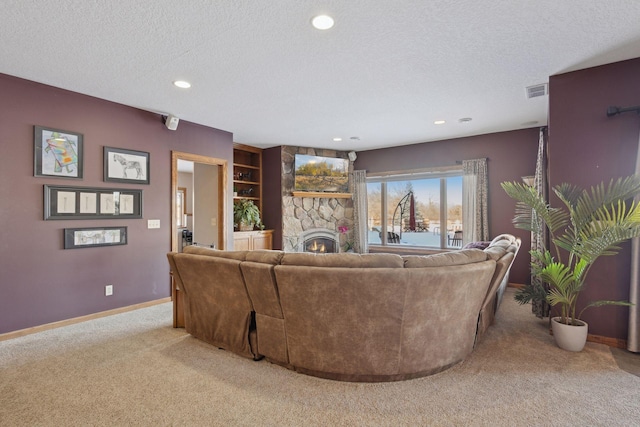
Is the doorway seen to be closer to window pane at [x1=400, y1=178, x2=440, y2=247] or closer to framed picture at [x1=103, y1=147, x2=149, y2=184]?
framed picture at [x1=103, y1=147, x2=149, y2=184]

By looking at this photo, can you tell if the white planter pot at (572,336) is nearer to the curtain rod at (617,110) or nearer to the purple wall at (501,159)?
the curtain rod at (617,110)

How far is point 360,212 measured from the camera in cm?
688

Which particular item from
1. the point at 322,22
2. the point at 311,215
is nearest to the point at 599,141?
the point at 322,22

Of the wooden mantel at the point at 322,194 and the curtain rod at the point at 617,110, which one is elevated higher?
the curtain rod at the point at 617,110

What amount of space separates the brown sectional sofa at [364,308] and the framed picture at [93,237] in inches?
87.4

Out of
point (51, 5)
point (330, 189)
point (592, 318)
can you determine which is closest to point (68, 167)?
point (51, 5)

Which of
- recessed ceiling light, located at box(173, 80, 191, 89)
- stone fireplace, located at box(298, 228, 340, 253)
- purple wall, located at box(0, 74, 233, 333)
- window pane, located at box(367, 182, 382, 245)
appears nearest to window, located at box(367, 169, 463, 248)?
window pane, located at box(367, 182, 382, 245)

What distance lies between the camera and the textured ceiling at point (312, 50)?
2146mm

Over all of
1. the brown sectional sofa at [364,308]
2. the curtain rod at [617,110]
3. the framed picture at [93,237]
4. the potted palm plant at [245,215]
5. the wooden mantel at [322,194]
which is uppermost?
the curtain rod at [617,110]

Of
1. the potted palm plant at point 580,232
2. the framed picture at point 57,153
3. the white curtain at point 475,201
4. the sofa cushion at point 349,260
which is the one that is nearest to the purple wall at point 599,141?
the potted palm plant at point 580,232

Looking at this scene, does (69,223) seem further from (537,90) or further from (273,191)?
(537,90)

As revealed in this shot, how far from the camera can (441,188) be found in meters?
6.13

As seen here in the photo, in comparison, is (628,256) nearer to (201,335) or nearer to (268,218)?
(201,335)

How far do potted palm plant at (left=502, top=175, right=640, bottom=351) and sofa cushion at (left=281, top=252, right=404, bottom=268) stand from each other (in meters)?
1.62
